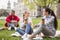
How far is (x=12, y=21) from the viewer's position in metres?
2.06

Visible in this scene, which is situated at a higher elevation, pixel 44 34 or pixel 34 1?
pixel 34 1

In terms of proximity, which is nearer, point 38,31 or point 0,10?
point 38,31

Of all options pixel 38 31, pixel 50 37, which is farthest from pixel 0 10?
pixel 50 37

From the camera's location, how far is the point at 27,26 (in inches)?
79.6

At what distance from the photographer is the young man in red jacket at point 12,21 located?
2.05 meters

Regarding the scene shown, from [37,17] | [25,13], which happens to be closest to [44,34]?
[37,17]

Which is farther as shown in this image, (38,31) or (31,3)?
(31,3)

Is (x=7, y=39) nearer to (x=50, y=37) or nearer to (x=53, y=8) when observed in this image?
(x=50, y=37)

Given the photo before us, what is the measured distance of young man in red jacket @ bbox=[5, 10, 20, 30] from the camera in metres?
2.05

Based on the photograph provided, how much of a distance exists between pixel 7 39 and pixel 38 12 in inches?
20.3

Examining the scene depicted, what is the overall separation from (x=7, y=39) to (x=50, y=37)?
0.54 m

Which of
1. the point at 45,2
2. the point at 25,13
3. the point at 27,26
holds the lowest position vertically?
the point at 27,26

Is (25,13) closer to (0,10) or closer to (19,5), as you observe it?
(19,5)

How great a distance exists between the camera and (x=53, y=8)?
2.00 meters
